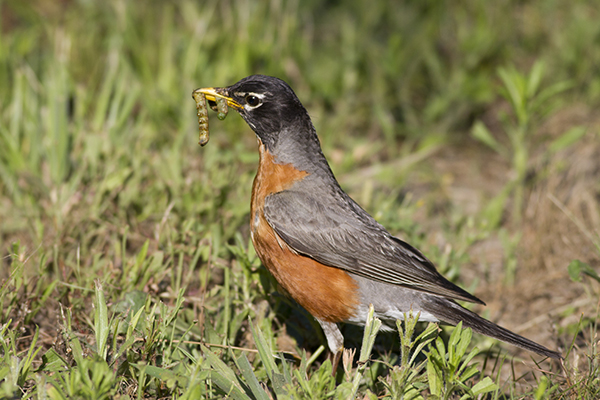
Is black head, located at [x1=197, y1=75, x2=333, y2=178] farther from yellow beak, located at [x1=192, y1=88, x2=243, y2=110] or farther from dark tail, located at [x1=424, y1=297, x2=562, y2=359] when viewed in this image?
dark tail, located at [x1=424, y1=297, x2=562, y2=359]

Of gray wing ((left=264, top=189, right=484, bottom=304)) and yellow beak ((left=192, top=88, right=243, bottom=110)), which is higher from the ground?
yellow beak ((left=192, top=88, right=243, bottom=110))

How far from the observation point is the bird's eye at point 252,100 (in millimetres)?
4051

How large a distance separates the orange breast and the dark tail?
496 millimetres

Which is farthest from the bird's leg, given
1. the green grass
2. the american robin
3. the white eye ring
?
the white eye ring

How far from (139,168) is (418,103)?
363 centimetres

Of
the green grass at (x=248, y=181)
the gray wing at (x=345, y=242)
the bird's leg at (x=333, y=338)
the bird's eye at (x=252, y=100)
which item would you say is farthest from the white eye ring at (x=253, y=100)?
the bird's leg at (x=333, y=338)

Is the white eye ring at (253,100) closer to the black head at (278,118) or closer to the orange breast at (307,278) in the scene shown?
the black head at (278,118)

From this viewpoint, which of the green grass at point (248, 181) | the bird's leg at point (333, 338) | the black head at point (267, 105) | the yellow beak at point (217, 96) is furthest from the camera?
the yellow beak at point (217, 96)

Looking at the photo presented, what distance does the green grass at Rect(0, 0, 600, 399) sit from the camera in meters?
3.12

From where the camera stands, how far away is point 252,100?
13.3 feet

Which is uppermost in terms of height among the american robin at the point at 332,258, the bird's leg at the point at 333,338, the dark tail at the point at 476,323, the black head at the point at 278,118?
the black head at the point at 278,118

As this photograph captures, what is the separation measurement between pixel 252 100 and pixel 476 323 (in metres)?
1.98

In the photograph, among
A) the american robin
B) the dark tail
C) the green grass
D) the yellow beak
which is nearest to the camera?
the green grass

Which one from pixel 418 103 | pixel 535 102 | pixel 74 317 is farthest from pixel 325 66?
pixel 74 317
